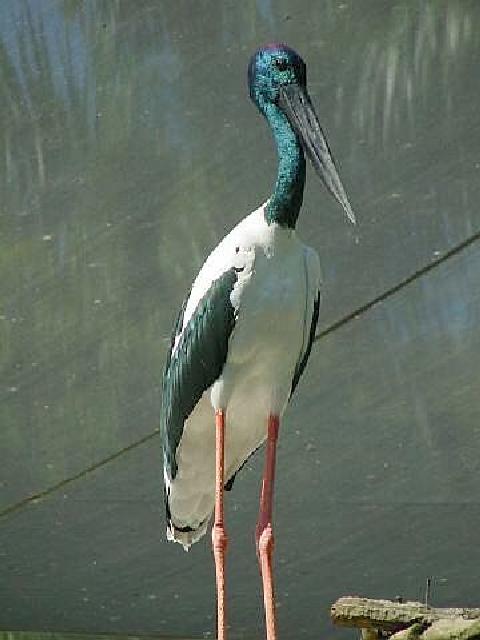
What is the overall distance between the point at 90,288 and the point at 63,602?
117 centimetres

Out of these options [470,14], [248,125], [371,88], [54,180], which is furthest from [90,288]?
[470,14]

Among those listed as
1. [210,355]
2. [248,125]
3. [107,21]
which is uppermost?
[107,21]

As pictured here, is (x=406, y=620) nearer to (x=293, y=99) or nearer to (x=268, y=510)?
(x=268, y=510)

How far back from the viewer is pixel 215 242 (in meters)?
4.88

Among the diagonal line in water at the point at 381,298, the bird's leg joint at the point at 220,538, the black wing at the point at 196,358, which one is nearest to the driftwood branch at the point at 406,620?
the bird's leg joint at the point at 220,538

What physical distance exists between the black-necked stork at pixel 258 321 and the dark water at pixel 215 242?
95 centimetres

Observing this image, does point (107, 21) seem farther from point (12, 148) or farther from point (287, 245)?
point (287, 245)

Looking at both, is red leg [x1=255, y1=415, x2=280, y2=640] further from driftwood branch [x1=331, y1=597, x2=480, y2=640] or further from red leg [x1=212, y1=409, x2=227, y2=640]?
driftwood branch [x1=331, y1=597, x2=480, y2=640]

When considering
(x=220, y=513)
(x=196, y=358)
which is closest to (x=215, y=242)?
(x=196, y=358)

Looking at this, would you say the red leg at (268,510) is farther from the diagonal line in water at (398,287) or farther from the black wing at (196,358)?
the diagonal line in water at (398,287)

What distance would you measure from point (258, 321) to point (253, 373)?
139mm

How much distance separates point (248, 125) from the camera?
15.4 ft

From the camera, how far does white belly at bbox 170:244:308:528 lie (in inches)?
142

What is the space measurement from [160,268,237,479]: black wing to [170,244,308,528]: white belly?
2 centimetres
